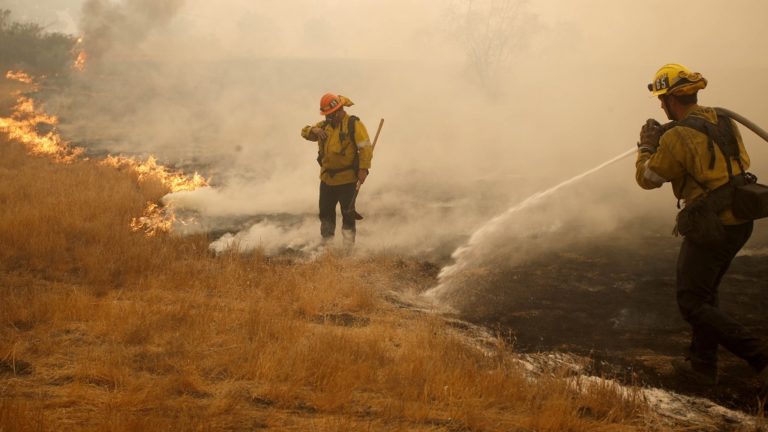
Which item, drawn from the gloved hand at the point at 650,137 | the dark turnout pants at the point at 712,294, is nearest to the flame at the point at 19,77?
the gloved hand at the point at 650,137

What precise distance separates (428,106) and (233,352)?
18098 mm

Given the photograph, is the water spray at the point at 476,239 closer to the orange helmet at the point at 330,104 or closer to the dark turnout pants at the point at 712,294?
the dark turnout pants at the point at 712,294

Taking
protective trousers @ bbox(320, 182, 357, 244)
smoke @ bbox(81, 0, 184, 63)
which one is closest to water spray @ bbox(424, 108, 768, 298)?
protective trousers @ bbox(320, 182, 357, 244)

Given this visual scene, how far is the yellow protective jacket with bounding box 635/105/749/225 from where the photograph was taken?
340cm

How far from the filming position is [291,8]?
45375 mm

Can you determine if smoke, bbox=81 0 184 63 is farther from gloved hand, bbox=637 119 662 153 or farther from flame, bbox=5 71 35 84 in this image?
gloved hand, bbox=637 119 662 153

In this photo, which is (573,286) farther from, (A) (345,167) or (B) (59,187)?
(B) (59,187)

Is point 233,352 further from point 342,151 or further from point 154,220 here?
point 154,220

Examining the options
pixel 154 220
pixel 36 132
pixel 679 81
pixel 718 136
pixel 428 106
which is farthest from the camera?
pixel 428 106

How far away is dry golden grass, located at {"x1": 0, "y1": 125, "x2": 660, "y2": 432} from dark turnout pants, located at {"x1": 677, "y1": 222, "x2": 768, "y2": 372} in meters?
0.69

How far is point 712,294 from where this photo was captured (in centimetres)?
359

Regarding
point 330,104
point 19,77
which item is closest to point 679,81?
point 330,104

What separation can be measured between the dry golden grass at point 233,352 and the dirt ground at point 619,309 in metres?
0.66

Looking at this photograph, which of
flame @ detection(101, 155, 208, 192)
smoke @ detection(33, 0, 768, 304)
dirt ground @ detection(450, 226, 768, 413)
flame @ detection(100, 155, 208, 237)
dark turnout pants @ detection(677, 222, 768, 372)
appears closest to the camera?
dark turnout pants @ detection(677, 222, 768, 372)
